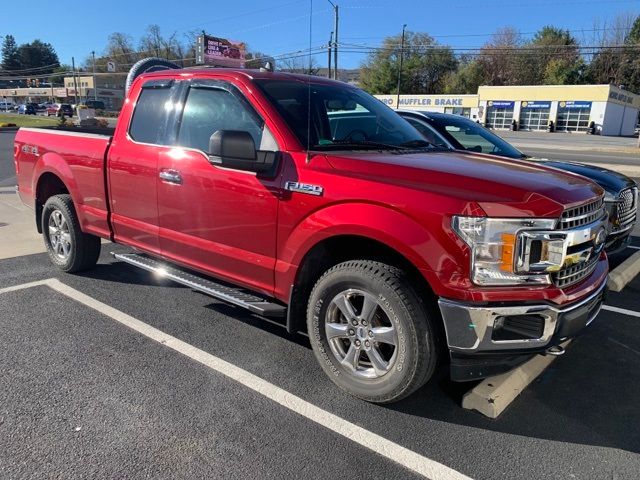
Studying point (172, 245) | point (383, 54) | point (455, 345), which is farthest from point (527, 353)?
point (383, 54)

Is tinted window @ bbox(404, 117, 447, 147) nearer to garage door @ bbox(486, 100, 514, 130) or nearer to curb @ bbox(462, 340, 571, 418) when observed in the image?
curb @ bbox(462, 340, 571, 418)

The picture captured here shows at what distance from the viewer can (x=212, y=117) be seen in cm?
398

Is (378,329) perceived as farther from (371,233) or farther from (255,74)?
(255,74)

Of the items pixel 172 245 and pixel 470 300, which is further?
pixel 172 245

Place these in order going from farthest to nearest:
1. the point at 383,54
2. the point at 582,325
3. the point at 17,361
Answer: the point at 383,54
the point at 17,361
the point at 582,325

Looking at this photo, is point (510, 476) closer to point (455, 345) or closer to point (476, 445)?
point (476, 445)

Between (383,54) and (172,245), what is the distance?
269ft

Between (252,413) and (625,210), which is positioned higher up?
(625,210)

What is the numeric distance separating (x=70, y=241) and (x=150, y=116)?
1.84m

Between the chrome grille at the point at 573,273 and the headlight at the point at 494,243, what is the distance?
26cm

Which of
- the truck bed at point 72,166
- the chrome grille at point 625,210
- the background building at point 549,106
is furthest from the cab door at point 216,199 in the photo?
the background building at point 549,106

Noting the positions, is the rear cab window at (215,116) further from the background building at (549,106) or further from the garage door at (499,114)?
the garage door at (499,114)

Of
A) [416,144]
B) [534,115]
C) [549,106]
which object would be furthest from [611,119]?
[416,144]

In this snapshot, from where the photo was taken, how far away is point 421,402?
3.27m
